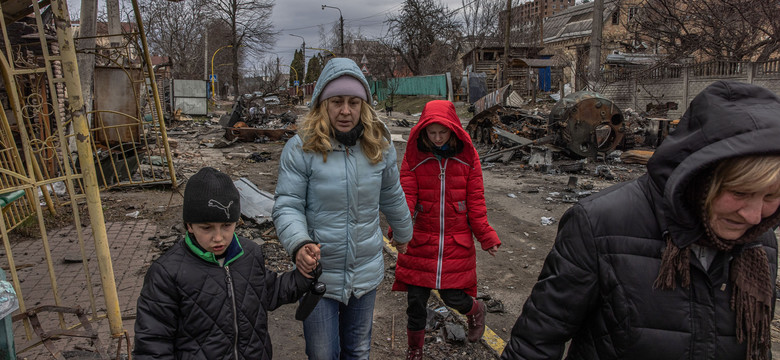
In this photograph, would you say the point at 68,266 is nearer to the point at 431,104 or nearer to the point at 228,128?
the point at 431,104

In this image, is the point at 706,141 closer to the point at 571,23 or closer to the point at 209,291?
the point at 209,291

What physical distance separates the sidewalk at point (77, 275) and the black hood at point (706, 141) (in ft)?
11.0

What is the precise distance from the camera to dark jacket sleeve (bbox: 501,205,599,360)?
4.81ft

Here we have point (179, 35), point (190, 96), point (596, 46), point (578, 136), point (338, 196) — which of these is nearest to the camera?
point (338, 196)

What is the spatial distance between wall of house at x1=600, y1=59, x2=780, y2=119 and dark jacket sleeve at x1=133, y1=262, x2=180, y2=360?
17846mm

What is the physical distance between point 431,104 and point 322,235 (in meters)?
1.46

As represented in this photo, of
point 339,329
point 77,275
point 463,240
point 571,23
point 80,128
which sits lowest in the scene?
point 77,275

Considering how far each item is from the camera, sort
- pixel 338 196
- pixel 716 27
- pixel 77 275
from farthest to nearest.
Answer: pixel 716 27
pixel 77 275
pixel 338 196

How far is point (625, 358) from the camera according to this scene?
1435 millimetres

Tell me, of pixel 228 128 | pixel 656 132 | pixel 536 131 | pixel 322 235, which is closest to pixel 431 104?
pixel 322 235

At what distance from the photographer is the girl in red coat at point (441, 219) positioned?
126 inches

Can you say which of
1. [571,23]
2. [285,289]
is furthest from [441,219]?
[571,23]

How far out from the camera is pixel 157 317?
6.15 feet

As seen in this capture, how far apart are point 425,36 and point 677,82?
27.7 meters
